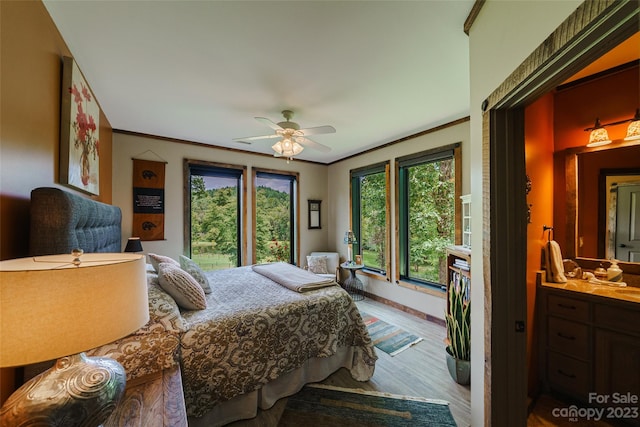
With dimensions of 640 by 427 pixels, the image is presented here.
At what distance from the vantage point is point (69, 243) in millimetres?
1150

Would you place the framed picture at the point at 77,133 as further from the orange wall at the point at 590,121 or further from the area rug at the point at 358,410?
the orange wall at the point at 590,121

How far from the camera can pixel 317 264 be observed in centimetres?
455

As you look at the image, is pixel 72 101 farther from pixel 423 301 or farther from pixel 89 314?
pixel 423 301

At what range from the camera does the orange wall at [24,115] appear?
3.15 ft

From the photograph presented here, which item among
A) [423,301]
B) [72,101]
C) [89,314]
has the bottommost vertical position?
[423,301]

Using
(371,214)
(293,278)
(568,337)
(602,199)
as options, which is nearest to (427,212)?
(371,214)

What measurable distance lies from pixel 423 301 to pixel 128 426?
132 inches

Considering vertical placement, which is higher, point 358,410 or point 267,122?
point 267,122

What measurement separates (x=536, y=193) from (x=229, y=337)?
258cm

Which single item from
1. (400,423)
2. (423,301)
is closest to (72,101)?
(400,423)

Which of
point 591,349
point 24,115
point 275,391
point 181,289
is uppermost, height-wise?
point 24,115

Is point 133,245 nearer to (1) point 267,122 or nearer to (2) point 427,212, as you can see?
(1) point 267,122

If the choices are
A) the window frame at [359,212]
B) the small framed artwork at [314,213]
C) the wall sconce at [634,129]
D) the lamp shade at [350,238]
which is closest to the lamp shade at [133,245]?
the small framed artwork at [314,213]

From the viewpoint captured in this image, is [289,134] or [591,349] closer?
[591,349]
